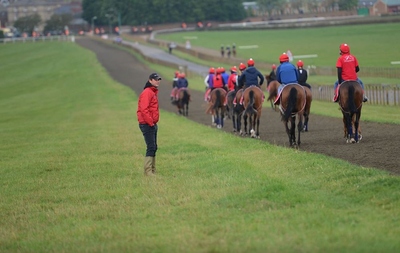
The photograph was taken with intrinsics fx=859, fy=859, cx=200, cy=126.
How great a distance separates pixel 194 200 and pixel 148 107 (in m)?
4.17

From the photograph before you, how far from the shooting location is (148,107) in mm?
16984

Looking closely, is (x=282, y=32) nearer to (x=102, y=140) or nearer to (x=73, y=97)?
(x=73, y=97)

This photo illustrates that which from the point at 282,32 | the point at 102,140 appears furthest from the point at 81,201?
the point at 282,32

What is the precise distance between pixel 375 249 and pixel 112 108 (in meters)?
41.2

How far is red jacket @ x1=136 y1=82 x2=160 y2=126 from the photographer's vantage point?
55.6ft

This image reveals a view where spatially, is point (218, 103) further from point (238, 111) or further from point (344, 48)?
point (344, 48)

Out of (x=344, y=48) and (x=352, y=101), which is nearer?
(x=352, y=101)

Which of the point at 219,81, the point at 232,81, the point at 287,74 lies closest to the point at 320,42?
the point at 219,81

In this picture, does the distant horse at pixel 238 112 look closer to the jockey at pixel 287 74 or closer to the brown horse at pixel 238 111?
the brown horse at pixel 238 111

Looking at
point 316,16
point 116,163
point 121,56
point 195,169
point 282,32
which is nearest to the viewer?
point 195,169

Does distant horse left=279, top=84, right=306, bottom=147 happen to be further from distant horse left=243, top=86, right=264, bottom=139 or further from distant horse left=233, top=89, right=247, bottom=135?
distant horse left=233, top=89, right=247, bottom=135

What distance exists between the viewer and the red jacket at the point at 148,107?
16953 millimetres

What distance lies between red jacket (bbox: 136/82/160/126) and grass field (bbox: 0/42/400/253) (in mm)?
1146

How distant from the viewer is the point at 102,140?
91.4ft
